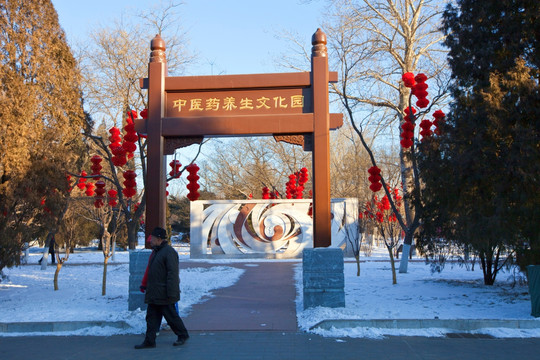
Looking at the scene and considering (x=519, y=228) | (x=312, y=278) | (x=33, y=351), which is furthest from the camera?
(x=519, y=228)

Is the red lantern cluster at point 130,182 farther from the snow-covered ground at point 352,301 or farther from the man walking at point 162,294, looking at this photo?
the man walking at point 162,294

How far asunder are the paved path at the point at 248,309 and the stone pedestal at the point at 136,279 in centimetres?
92

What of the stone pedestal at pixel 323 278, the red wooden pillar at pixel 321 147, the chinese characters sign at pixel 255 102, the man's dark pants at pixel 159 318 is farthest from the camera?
the chinese characters sign at pixel 255 102

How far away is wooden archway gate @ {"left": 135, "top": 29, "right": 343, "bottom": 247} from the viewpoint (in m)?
8.45

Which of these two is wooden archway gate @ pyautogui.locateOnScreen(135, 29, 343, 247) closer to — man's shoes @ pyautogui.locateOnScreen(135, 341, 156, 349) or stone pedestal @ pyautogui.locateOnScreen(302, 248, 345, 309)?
stone pedestal @ pyautogui.locateOnScreen(302, 248, 345, 309)

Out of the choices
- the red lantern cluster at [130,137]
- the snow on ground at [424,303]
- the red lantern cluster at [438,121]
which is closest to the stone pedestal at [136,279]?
the snow on ground at [424,303]

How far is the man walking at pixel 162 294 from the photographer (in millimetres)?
6066

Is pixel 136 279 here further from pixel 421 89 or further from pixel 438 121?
pixel 421 89

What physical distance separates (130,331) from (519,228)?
22.4ft

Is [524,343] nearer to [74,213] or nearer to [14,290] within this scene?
[14,290]

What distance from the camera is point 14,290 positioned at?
11828 millimetres

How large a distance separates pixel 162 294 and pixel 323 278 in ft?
9.76

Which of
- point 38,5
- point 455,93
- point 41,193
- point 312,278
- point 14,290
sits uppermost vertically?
point 38,5

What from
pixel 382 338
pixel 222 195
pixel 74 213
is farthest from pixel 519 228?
pixel 222 195
